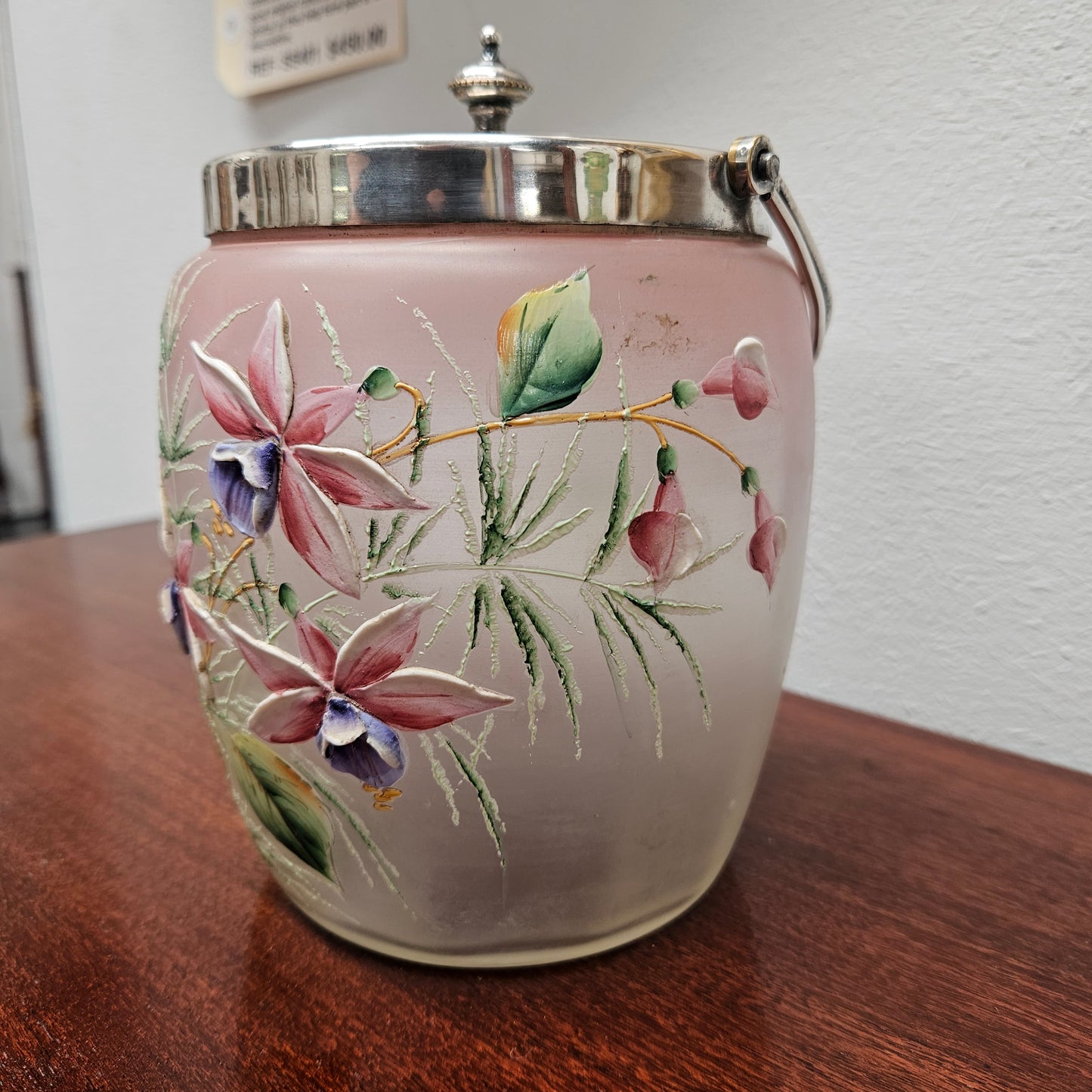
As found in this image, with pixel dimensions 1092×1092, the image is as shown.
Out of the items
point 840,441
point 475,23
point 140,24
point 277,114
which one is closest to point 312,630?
point 840,441

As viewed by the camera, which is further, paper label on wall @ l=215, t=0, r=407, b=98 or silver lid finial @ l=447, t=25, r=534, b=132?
paper label on wall @ l=215, t=0, r=407, b=98

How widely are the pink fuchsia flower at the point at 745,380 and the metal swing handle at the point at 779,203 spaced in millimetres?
50

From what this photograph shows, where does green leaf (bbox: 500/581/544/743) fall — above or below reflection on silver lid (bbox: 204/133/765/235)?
below

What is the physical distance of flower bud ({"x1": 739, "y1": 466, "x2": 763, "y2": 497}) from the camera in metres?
0.32

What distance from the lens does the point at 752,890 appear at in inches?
15.7

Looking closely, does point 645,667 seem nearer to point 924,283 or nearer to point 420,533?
point 420,533

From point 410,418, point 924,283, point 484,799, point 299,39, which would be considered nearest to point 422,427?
point 410,418

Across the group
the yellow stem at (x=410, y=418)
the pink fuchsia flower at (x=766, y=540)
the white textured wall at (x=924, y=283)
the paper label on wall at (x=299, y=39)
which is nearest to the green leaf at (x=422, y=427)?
the yellow stem at (x=410, y=418)

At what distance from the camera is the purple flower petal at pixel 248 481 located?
0.99 ft

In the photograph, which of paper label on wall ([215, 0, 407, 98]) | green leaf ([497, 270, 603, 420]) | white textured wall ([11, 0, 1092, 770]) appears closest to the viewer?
green leaf ([497, 270, 603, 420])

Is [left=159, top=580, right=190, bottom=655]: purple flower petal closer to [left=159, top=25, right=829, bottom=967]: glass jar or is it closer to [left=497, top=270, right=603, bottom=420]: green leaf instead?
[left=159, top=25, right=829, bottom=967]: glass jar

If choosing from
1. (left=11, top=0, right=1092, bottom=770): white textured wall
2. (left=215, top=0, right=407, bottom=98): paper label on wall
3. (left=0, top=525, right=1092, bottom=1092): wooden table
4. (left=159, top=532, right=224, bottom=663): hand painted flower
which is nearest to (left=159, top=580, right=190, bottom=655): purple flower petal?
(left=159, top=532, right=224, bottom=663): hand painted flower

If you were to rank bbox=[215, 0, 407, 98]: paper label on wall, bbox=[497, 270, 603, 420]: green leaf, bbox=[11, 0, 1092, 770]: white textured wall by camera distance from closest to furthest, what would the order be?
bbox=[497, 270, 603, 420]: green leaf → bbox=[11, 0, 1092, 770]: white textured wall → bbox=[215, 0, 407, 98]: paper label on wall

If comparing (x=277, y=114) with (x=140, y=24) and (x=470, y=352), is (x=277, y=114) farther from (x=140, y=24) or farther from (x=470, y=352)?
(x=470, y=352)
